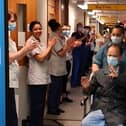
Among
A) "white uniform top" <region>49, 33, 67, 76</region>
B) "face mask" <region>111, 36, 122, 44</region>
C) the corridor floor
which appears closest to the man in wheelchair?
"face mask" <region>111, 36, 122, 44</region>

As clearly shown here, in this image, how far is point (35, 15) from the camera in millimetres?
5293

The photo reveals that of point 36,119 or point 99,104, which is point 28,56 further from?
point 99,104

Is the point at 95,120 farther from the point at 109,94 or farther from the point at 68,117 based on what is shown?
the point at 68,117

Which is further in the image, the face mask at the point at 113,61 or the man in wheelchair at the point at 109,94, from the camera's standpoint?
the face mask at the point at 113,61

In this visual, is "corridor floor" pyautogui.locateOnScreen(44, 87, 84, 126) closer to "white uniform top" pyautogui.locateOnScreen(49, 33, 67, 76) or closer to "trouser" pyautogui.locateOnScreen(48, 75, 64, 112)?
"trouser" pyautogui.locateOnScreen(48, 75, 64, 112)

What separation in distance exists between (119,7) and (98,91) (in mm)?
10915

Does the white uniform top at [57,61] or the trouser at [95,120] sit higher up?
the white uniform top at [57,61]

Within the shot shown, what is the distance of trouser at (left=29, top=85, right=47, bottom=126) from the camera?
4.77 meters

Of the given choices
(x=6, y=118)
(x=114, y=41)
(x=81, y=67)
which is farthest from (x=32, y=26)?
(x=81, y=67)

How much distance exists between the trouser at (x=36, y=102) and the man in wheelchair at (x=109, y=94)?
1.20 m

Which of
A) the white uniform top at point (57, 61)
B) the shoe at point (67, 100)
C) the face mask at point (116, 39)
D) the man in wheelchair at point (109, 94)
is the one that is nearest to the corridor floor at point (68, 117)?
the shoe at point (67, 100)

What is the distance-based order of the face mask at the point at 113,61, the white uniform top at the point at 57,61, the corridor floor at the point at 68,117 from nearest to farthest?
the face mask at the point at 113,61, the corridor floor at the point at 68,117, the white uniform top at the point at 57,61

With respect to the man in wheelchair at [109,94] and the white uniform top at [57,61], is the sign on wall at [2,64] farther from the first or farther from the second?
the white uniform top at [57,61]

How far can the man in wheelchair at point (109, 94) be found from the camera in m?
3.29
